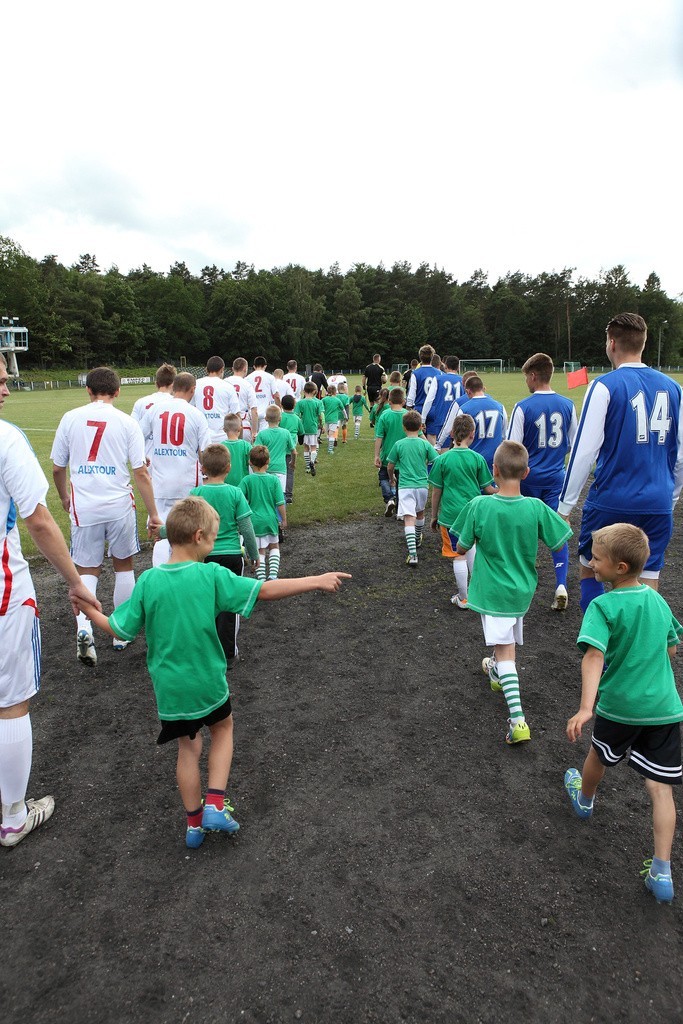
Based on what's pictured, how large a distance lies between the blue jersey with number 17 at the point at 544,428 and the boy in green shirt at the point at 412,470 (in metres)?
1.59

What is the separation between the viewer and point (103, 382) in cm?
525

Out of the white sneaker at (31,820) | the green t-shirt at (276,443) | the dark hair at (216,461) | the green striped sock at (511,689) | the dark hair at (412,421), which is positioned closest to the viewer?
the white sneaker at (31,820)

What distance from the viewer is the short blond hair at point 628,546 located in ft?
9.45

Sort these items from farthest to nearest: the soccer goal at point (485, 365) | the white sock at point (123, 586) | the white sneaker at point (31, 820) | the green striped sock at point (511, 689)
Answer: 1. the soccer goal at point (485, 365)
2. the white sock at point (123, 586)
3. the green striped sock at point (511, 689)
4. the white sneaker at point (31, 820)

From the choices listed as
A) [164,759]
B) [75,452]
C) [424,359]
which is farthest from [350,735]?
[424,359]

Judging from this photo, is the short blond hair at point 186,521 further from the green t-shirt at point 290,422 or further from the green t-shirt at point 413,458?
the green t-shirt at point 290,422

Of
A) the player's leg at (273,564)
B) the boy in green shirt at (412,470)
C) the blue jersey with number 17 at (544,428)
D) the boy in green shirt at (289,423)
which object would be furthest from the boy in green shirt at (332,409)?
the blue jersey with number 17 at (544,428)

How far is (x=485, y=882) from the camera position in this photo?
291 cm

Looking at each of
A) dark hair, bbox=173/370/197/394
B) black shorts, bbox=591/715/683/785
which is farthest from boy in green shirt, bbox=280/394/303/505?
black shorts, bbox=591/715/683/785

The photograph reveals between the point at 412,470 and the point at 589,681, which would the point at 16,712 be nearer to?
the point at 589,681

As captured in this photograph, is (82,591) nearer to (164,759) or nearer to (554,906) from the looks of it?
(164,759)

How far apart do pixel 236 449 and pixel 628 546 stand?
5402mm

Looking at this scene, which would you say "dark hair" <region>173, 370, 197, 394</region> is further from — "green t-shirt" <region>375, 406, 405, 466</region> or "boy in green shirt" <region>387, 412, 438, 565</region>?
"green t-shirt" <region>375, 406, 405, 466</region>

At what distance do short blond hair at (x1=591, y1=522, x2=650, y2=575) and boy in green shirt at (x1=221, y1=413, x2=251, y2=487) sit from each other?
514 cm
